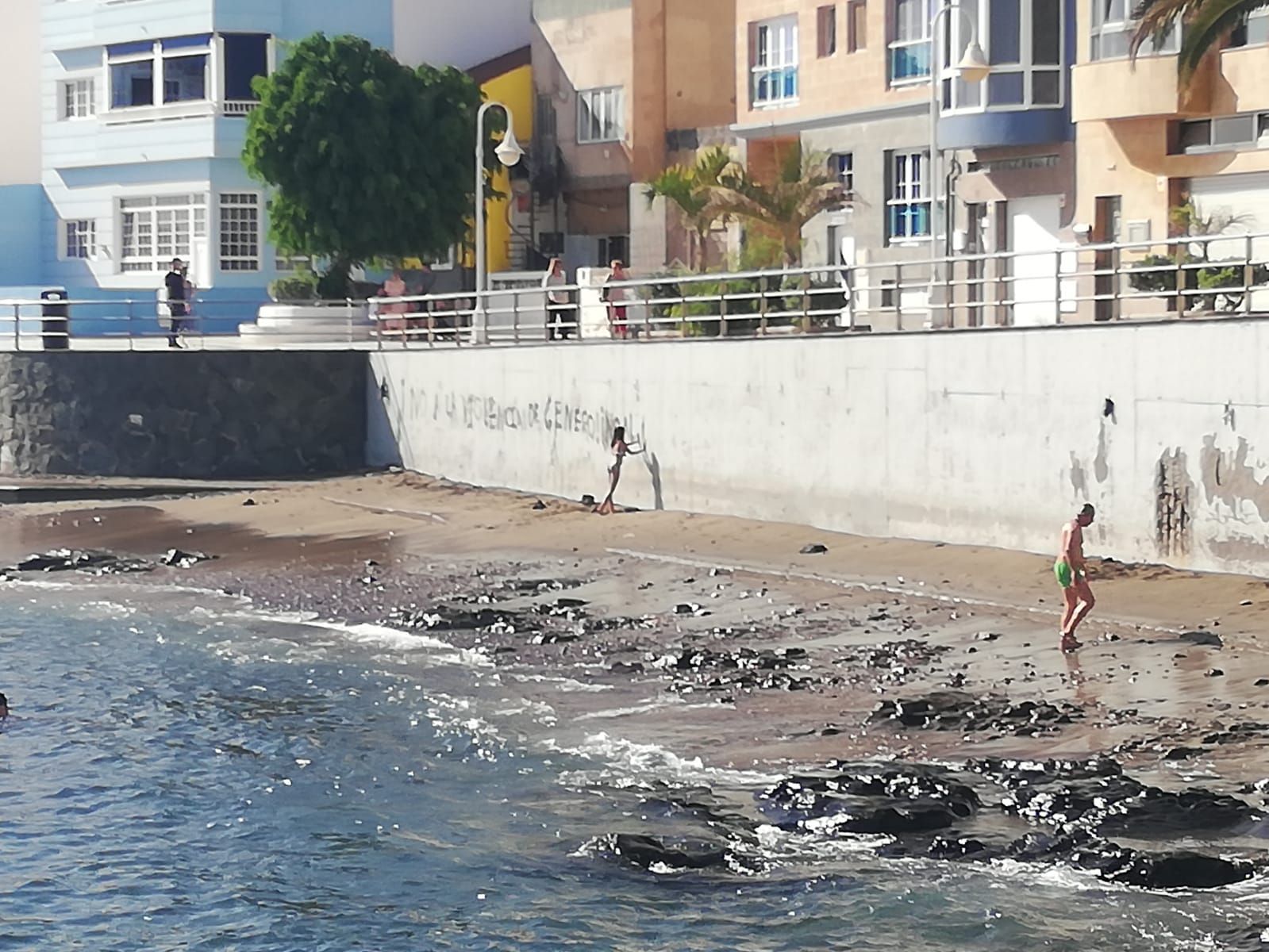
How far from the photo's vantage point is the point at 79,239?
178 feet

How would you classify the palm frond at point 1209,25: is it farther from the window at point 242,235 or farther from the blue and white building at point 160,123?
the window at point 242,235

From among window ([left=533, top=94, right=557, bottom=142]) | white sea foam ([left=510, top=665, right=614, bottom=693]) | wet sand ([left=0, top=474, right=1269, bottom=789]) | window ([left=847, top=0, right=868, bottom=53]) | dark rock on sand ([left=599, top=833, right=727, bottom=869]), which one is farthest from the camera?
window ([left=533, top=94, right=557, bottom=142])

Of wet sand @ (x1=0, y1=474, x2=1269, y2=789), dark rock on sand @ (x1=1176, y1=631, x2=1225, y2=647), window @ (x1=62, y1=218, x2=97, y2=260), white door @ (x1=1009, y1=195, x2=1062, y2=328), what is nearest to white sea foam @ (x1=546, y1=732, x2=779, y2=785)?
wet sand @ (x1=0, y1=474, x2=1269, y2=789)

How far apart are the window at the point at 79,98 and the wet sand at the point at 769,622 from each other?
82.2ft

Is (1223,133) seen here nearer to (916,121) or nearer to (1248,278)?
(916,121)

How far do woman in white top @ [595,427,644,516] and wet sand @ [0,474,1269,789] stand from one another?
31 cm

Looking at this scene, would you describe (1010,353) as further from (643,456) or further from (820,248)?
(820,248)

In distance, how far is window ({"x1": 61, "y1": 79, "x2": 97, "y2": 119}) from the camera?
54.6 meters

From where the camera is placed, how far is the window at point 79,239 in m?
53.9

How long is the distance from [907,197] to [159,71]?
70.4 feet

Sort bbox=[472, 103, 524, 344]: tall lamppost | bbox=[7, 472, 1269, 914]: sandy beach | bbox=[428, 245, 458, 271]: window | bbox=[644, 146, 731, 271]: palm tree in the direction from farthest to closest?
bbox=[428, 245, 458, 271]: window, bbox=[644, 146, 731, 271]: palm tree, bbox=[472, 103, 524, 344]: tall lamppost, bbox=[7, 472, 1269, 914]: sandy beach

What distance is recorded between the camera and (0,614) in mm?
25656

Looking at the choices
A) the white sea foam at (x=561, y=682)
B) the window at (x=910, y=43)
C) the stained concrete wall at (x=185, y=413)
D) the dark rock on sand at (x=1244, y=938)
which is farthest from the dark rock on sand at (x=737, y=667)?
the window at (x=910, y=43)

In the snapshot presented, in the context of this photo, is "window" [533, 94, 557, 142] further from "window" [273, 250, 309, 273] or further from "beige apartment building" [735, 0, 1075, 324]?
"beige apartment building" [735, 0, 1075, 324]
